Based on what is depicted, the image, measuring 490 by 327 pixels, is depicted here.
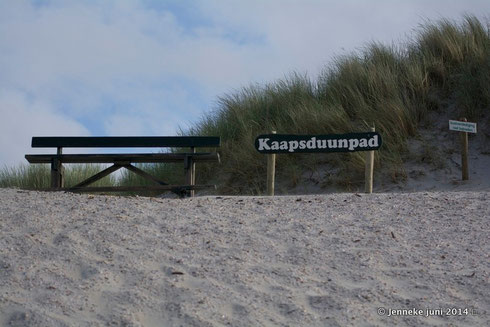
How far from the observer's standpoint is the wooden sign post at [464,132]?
11.6 m

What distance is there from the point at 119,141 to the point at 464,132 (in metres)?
5.34

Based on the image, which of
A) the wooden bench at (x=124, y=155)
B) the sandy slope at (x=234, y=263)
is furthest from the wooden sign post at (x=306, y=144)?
the sandy slope at (x=234, y=263)

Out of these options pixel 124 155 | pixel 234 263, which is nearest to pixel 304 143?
pixel 124 155

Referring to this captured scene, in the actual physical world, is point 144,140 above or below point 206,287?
above

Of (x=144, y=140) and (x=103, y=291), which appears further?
(x=144, y=140)

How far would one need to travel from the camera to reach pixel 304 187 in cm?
1341

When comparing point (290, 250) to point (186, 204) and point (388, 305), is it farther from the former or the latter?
point (186, 204)

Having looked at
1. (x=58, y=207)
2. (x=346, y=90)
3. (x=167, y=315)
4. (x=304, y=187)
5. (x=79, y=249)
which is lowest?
(x=167, y=315)

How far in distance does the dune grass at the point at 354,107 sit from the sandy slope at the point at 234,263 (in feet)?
18.0

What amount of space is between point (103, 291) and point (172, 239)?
4.08ft

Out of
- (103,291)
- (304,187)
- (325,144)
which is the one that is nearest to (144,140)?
(325,144)

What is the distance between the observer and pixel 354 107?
14.7 metres

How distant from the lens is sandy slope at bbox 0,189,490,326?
538cm

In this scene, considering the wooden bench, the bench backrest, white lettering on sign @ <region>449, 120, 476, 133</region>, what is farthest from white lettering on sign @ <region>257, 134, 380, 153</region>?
white lettering on sign @ <region>449, 120, 476, 133</region>
